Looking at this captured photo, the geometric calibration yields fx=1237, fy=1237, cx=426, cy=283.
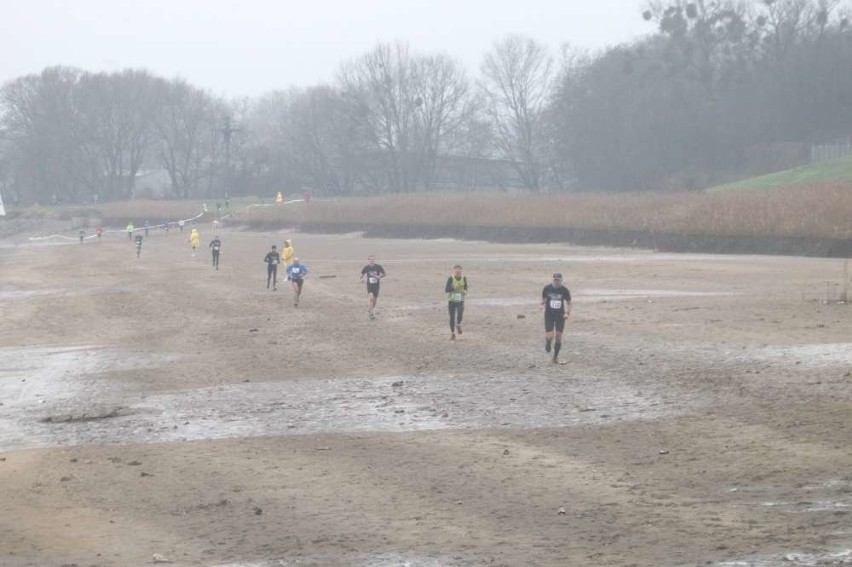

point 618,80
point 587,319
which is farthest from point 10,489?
point 618,80

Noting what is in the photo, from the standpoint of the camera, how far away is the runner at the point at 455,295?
76.4 ft

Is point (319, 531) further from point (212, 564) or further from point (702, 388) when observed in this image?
point (702, 388)

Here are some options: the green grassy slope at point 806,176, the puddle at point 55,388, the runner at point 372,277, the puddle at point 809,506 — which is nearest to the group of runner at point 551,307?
the runner at point 372,277

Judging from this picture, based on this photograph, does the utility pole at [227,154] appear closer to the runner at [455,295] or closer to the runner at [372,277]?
the runner at [372,277]

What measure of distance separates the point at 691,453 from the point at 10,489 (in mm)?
7019

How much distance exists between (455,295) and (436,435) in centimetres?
887

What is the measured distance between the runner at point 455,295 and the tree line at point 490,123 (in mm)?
63752

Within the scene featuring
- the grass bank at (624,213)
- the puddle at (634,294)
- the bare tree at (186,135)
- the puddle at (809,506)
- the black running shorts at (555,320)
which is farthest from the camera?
the bare tree at (186,135)

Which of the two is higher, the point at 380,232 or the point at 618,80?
the point at 618,80

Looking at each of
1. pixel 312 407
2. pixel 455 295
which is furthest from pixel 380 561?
pixel 455 295

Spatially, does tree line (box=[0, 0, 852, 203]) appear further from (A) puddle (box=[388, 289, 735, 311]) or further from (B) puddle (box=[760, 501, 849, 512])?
(B) puddle (box=[760, 501, 849, 512])

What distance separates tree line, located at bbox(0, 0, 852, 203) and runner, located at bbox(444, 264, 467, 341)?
63.8 meters

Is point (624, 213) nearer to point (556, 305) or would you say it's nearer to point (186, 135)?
point (556, 305)

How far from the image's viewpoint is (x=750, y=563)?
8.80 m
